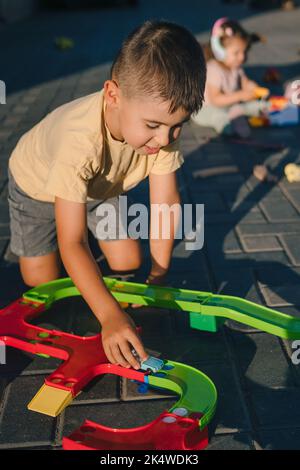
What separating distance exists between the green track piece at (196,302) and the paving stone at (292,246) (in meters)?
0.71

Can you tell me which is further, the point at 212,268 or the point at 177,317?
the point at 212,268

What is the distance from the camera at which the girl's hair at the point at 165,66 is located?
201 cm

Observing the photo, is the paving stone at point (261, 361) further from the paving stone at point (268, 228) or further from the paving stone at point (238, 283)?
the paving stone at point (268, 228)

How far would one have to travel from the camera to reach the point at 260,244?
3258mm

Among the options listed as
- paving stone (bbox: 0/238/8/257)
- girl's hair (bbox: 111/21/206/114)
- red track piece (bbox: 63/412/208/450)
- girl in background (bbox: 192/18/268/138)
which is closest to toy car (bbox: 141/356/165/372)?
red track piece (bbox: 63/412/208/450)

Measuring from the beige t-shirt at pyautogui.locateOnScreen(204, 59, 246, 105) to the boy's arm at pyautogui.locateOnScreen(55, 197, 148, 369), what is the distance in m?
3.29

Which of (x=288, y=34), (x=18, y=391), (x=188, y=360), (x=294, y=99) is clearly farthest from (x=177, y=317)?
(x=288, y=34)

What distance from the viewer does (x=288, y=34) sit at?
1030 cm

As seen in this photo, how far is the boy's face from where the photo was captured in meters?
2.04

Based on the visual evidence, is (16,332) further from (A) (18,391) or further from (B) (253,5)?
(B) (253,5)

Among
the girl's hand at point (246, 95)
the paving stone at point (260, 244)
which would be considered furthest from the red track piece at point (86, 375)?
the girl's hand at point (246, 95)

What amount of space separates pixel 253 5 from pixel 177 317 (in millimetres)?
13357

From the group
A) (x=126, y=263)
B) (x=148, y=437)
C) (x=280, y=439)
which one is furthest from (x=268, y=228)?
(x=148, y=437)

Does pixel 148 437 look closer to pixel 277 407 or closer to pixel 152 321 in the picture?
pixel 277 407
